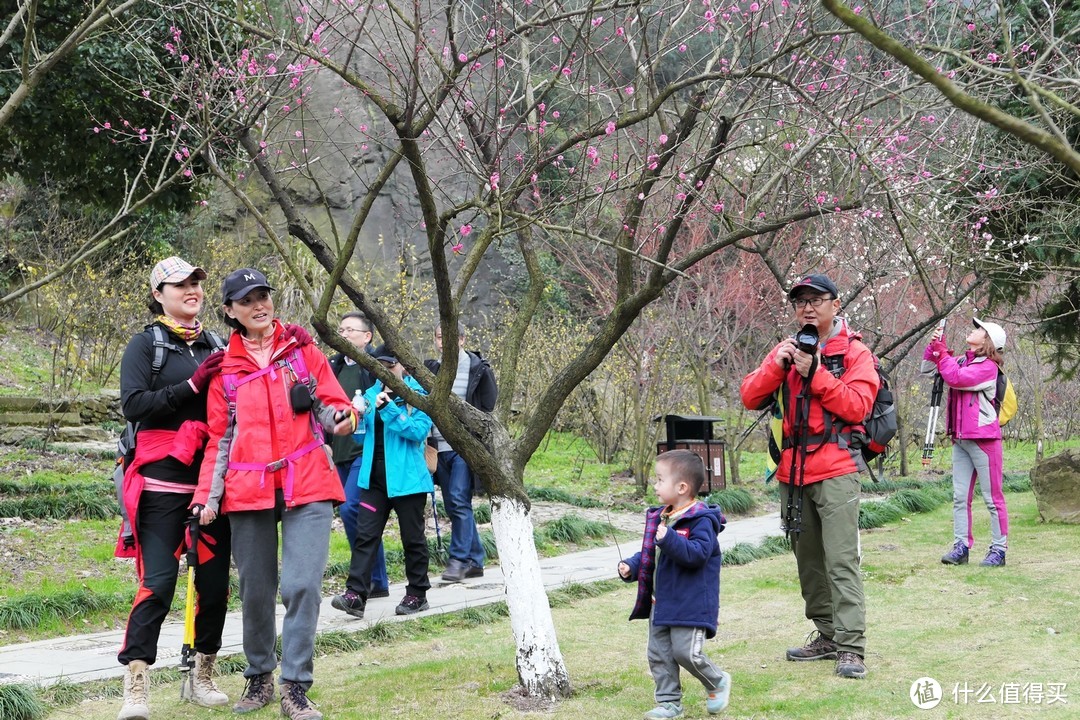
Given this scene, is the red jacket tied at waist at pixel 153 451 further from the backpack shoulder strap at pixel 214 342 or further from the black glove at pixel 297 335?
the black glove at pixel 297 335

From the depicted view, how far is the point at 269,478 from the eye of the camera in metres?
4.29

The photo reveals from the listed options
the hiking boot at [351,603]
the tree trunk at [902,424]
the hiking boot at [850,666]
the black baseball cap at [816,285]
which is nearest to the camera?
the hiking boot at [850,666]

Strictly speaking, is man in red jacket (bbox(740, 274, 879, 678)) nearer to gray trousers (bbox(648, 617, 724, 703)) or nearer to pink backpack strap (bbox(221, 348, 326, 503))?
gray trousers (bbox(648, 617, 724, 703))

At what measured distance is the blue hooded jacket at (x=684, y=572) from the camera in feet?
13.3

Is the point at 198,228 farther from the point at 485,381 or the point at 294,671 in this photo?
the point at 294,671

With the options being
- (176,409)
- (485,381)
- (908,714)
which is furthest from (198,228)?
(908,714)

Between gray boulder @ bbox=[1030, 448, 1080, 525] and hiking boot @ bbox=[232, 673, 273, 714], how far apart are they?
840 cm

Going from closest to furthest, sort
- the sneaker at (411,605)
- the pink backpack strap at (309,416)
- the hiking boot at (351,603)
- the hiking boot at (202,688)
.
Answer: the pink backpack strap at (309,416) < the hiking boot at (202,688) < the hiking boot at (351,603) < the sneaker at (411,605)

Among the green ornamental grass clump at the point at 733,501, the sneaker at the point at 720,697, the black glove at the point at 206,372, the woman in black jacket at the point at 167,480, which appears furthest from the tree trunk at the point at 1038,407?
the black glove at the point at 206,372

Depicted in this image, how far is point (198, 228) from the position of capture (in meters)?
22.8

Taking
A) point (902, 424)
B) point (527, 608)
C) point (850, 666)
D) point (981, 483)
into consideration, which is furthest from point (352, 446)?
point (902, 424)

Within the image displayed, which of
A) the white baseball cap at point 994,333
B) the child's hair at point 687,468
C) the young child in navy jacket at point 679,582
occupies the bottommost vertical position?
the young child in navy jacket at point 679,582

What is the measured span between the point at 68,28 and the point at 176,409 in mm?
5828

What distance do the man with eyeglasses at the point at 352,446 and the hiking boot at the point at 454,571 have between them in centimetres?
53
